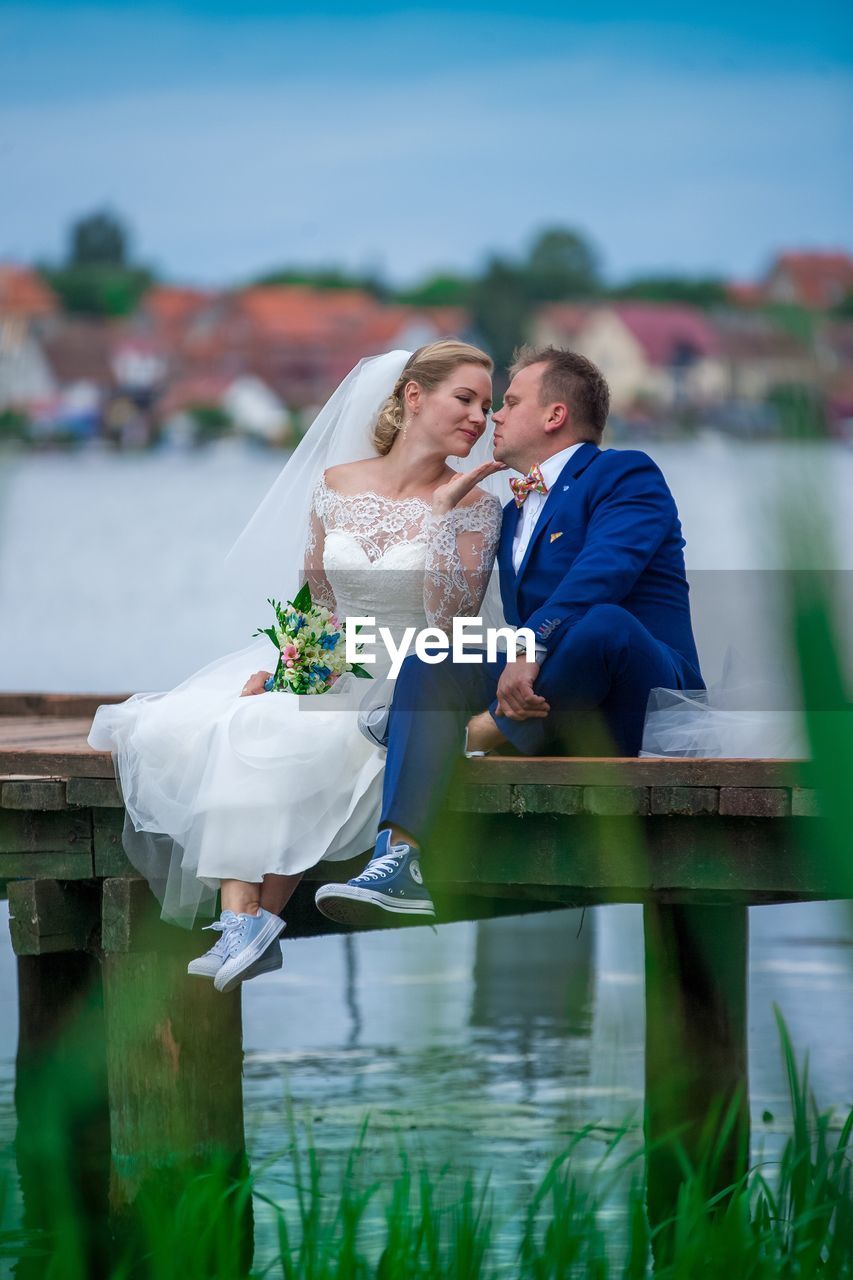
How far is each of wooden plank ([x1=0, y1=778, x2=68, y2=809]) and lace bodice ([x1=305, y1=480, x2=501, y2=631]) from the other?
92cm

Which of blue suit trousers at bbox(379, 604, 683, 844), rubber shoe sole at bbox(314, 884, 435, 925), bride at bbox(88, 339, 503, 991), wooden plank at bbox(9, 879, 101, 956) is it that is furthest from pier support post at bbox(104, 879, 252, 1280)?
blue suit trousers at bbox(379, 604, 683, 844)

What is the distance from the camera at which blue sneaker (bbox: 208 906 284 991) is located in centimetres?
359

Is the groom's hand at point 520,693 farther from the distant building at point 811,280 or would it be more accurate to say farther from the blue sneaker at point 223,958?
the distant building at point 811,280

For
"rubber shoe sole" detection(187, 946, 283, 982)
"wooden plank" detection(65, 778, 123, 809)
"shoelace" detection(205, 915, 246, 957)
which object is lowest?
"rubber shoe sole" detection(187, 946, 283, 982)

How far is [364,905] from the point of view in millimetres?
3404

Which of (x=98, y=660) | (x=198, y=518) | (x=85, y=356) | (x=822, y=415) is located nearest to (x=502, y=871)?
(x=85, y=356)

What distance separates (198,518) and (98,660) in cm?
1963

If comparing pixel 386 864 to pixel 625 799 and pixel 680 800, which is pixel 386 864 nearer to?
pixel 625 799

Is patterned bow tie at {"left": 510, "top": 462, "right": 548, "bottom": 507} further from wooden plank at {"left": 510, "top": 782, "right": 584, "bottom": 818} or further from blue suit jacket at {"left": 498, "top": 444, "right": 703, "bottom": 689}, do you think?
wooden plank at {"left": 510, "top": 782, "right": 584, "bottom": 818}

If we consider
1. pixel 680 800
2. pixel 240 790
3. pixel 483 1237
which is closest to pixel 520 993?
pixel 240 790

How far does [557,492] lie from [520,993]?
4454 millimetres

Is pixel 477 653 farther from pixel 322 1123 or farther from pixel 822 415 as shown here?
pixel 822 415

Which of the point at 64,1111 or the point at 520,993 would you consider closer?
the point at 64,1111

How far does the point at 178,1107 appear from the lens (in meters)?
3.98
